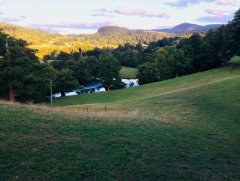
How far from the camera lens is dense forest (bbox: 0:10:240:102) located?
4578 cm

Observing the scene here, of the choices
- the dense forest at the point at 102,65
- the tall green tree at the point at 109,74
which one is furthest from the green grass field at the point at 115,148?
the tall green tree at the point at 109,74

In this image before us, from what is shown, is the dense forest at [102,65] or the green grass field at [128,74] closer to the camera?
the dense forest at [102,65]

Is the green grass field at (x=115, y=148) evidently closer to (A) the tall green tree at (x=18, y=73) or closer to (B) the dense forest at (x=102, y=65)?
(A) the tall green tree at (x=18, y=73)

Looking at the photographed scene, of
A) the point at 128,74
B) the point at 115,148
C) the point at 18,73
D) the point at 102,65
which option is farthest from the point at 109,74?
the point at 115,148

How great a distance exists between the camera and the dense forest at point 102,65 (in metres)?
45.8

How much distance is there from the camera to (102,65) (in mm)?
77438

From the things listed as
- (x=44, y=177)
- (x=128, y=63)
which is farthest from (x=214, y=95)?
(x=128, y=63)

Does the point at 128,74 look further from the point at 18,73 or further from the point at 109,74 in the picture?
the point at 18,73

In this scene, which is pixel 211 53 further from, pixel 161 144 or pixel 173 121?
pixel 161 144

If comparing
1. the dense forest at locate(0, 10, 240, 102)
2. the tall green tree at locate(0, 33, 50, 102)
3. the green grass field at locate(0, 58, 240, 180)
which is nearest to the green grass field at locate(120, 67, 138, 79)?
the dense forest at locate(0, 10, 240, 102)

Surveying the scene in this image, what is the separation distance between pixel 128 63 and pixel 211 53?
62.5 metres

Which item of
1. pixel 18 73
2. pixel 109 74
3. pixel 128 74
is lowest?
pixel 128 74

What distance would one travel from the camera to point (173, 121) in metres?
22.0

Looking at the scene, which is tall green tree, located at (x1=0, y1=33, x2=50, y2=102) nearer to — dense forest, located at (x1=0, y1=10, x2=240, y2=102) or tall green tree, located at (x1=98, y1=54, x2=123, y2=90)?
dense forest, located at (x1=0, y1=10, x2=240, y2=102)
